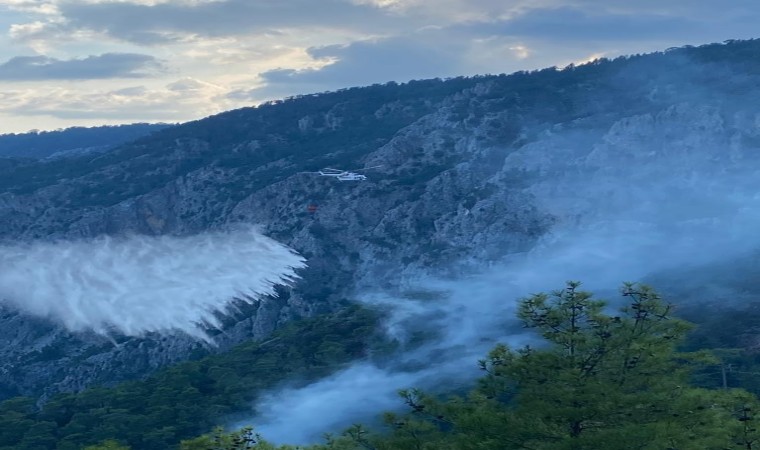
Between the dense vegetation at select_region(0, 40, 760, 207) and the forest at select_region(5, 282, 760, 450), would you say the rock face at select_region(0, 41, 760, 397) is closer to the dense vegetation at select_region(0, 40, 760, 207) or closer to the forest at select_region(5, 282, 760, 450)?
the dense vegetation at select_region(0, 40, 760, 207)

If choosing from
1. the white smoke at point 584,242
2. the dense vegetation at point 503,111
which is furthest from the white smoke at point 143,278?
the white smoke at point 584,242

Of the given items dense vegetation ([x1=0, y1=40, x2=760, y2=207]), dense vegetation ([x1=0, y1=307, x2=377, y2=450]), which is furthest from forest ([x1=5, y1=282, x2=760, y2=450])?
dense vegetation ([x1=0, y1=40, x2=760, y2=207])

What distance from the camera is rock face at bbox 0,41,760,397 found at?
446ft

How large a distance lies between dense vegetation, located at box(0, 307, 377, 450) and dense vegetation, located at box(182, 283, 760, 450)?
139 feet

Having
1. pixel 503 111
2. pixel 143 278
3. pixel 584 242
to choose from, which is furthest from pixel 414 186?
pixel 143 278

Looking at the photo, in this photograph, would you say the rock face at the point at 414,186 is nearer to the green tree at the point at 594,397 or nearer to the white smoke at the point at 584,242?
the white smoke at the point at 584,242

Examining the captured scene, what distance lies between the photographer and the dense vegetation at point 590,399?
31172 millimetres

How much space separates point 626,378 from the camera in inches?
1266

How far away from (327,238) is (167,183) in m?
45.6

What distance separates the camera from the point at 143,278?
6019 inches

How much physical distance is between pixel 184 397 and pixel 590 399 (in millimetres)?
55701

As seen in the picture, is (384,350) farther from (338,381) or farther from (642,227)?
(642,227)

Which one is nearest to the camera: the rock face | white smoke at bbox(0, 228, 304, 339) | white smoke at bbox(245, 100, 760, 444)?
white smoke at bbox(245, 100, 760, 444)

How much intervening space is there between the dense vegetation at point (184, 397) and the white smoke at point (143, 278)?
125 ft
